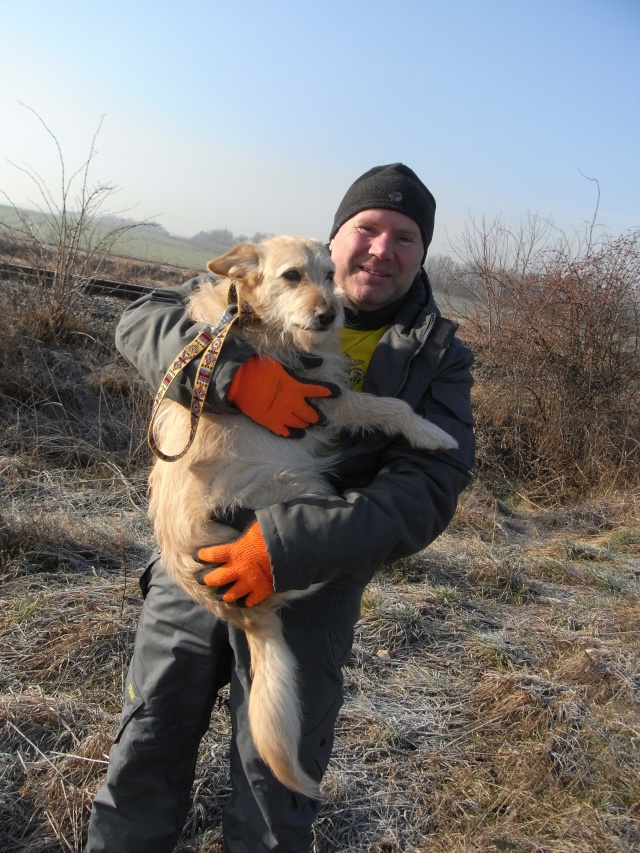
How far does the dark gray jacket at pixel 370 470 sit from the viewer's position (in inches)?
74.7

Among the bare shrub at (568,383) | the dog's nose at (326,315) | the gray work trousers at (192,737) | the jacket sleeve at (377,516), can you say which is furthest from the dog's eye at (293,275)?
the bare shrub at (568,383)

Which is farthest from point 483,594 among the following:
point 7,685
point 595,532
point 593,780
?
point 7,685

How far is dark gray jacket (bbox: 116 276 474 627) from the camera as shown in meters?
1.90

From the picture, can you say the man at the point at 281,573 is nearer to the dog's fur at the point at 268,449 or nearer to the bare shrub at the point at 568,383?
the dog's fur at the point at 268,449

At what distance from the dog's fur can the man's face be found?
15cm

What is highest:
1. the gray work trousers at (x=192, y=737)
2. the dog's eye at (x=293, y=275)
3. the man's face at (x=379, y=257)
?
the man's face at (x=379, y=257)

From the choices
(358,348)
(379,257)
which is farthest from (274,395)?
(379,257)

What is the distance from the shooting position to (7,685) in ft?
10.1

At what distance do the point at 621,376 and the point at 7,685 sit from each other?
8.21m

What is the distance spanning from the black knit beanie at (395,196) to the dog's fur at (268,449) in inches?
12.9

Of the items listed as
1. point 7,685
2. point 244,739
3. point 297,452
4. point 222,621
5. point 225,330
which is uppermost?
point 225,330

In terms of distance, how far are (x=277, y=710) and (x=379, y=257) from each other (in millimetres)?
1705

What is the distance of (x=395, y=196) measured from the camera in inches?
101

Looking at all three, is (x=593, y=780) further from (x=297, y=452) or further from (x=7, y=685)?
(x=7, y=685)
